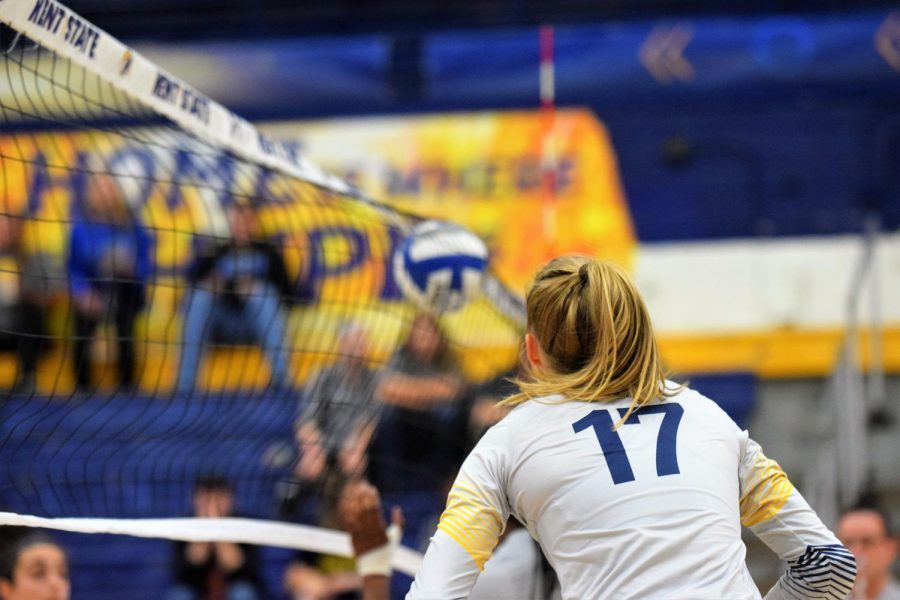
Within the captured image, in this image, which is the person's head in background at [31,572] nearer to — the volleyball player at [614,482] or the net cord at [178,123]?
→ the net cord at [178,123]

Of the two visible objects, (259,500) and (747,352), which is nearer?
A: (259,500)

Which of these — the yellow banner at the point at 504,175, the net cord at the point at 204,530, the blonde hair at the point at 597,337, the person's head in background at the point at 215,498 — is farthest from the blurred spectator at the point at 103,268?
the blonde hair at the point at 597,337

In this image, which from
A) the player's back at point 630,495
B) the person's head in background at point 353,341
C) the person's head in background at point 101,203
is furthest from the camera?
the person's head in background at point 101,203

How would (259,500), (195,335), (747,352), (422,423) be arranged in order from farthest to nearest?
(747,352) → (195,335) → (259,500) → (422,423)

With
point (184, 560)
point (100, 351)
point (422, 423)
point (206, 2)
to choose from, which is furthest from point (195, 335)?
point (206, 2)

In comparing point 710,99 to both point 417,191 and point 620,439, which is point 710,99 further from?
point 620,439

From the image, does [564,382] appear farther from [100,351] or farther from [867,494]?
[100,351]

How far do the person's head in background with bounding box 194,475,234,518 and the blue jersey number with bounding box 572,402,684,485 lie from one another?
406 centimetres

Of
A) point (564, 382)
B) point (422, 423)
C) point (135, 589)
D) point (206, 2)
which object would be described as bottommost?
point (135, 589)

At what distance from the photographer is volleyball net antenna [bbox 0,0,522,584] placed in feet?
19.1

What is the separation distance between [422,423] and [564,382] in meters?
4.16

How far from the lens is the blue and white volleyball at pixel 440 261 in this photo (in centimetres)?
484

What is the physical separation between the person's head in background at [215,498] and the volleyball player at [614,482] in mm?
3948

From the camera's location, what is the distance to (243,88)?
31.5ft
